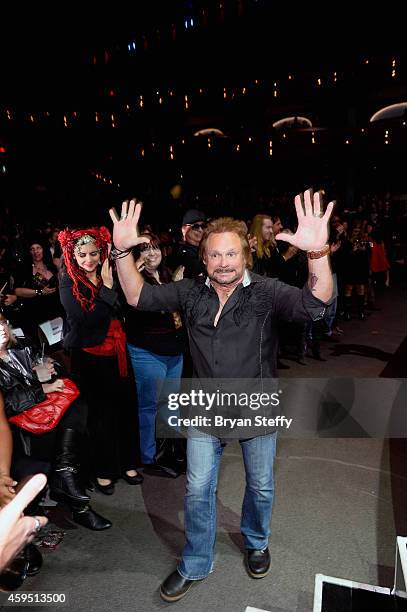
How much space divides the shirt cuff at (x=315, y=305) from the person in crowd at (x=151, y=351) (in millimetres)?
1468

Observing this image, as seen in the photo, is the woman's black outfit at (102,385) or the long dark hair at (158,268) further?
the long dark hair at (158,268)

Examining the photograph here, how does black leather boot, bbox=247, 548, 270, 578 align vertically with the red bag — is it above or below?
below

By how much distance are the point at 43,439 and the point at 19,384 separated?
37cm

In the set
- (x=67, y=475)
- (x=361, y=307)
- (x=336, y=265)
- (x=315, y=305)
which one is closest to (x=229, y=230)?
(x=315, y=305)

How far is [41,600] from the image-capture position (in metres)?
2.36

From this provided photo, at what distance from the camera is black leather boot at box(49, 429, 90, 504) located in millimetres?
2758

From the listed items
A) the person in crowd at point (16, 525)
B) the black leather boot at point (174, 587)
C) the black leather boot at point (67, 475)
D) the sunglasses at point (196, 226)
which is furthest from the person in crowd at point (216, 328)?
the sunglasses at point (196, 226)

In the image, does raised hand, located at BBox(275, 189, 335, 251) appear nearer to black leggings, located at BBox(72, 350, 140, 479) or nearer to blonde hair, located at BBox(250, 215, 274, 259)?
black leggings, located at BBox(72, 350, 140, 479)

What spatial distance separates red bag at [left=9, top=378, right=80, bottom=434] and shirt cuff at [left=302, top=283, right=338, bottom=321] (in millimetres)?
1652

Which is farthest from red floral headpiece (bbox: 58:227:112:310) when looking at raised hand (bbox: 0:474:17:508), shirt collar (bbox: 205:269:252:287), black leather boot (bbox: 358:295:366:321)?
black leather boot (bbox: 358:295:366:321)

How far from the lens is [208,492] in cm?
232

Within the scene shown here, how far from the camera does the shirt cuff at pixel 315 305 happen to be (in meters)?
2.00

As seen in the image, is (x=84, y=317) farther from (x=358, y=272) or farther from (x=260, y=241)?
(x=358, y=272)

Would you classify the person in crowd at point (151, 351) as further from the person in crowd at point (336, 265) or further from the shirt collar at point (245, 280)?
the person in crowd at point (336, 265)
